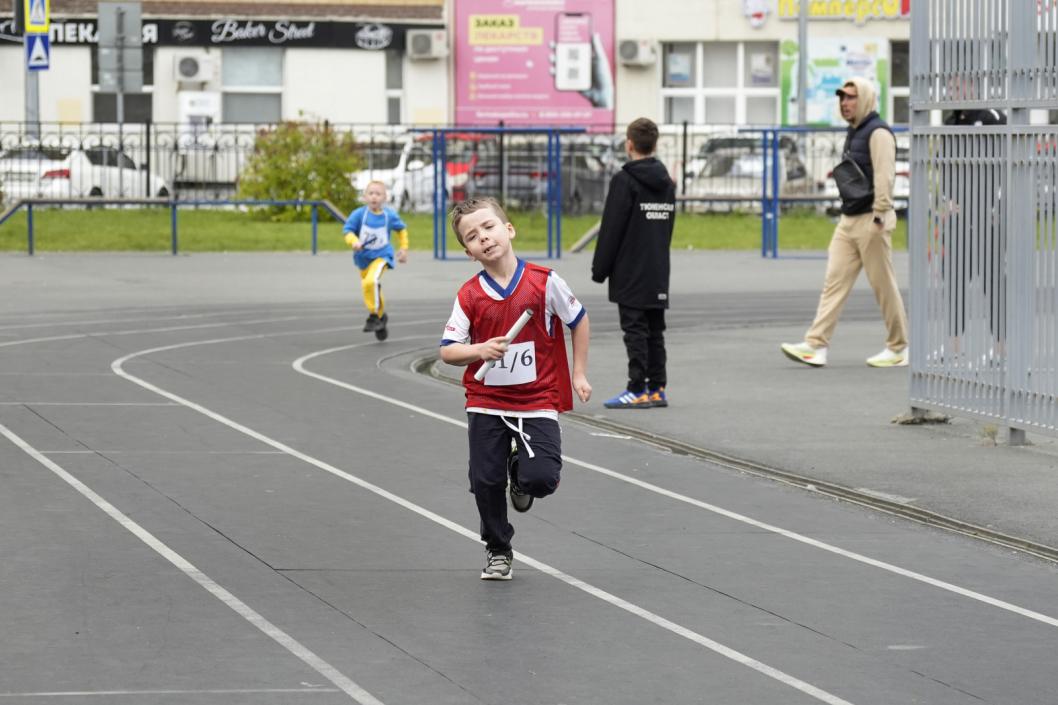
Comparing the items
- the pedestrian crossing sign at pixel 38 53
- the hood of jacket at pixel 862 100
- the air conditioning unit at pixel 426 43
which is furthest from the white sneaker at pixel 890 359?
the air conditioning unit at pixel 426 43

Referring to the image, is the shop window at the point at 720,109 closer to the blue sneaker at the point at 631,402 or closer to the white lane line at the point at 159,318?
the white lane line at the point at 159,318

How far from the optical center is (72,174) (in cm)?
3722

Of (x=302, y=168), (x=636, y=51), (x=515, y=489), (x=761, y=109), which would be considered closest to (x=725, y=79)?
(x=761, y=109)

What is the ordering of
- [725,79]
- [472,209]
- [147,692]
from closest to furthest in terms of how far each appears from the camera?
[147,692], [472,209], [725,79]

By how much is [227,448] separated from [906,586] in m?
4.57

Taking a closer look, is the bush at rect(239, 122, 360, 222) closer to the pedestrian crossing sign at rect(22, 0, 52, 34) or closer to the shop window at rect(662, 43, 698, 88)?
the pedestrian crossing sign at rect(22, 0, 52, 34)

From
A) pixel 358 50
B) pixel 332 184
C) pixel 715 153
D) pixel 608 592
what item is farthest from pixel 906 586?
pixel 358 50

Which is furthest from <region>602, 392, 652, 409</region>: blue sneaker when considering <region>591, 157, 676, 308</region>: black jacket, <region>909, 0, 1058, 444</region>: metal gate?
<region>909, 0, 1058, 444</region>: metal gate

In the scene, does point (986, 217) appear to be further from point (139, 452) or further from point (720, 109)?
point (720, 109)

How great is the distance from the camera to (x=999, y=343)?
11.5 meters

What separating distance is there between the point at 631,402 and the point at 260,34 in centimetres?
4054

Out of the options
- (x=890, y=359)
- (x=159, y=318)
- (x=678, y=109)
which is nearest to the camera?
(x=890, y=359)

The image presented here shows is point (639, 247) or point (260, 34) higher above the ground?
point (260, 34)

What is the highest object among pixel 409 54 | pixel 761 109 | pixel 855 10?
pixel 855 10
